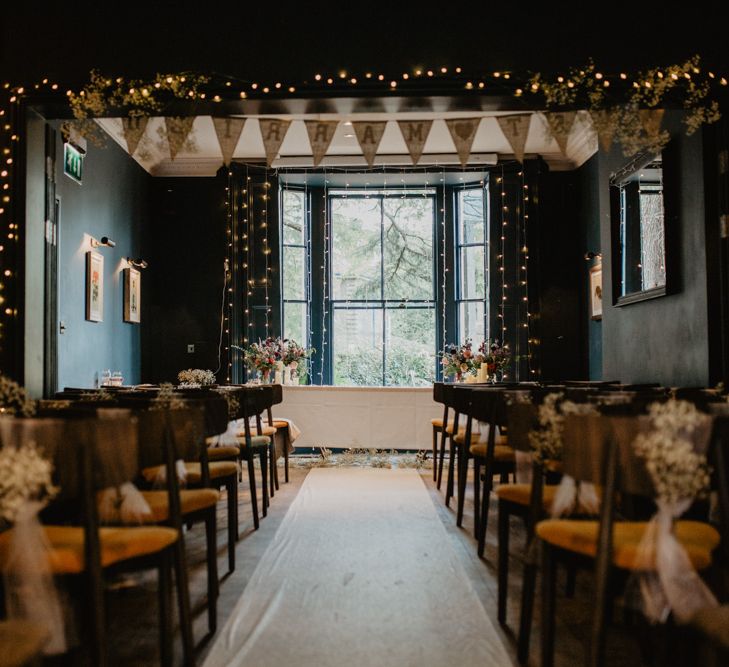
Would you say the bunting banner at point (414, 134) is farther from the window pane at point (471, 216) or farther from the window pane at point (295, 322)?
the window pane at point (295, 322)

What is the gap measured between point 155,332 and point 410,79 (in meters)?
5.89

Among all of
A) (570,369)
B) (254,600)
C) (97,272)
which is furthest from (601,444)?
(570,369)

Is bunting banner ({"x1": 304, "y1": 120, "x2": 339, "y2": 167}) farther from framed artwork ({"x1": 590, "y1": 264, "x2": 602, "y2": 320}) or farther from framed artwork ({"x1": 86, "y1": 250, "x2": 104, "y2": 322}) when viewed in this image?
framed artwork ({"x1": 590, "y1": 264, "x2": 602, "y2": 320})

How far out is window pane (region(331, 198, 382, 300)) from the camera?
9.76 metres

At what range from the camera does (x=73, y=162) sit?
21.4ft

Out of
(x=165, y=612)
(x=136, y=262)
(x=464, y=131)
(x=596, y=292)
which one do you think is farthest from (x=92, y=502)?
(x=596, y=292)

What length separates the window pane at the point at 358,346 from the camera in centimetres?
969

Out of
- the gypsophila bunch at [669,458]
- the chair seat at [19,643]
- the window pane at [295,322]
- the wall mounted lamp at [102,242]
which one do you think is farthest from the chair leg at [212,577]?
the window pane at [295,322]

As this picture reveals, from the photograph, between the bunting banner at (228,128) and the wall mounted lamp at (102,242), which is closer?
the bunting banner at (228,128)

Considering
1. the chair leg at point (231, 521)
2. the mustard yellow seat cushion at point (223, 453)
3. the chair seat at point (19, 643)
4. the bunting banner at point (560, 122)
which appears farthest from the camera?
the bunting banner at point (560, 122)

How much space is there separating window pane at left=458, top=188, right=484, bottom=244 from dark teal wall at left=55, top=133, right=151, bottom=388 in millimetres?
4398

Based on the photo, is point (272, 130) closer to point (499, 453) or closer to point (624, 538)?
point (499, 453)

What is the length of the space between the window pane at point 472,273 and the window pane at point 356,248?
3.97 feet

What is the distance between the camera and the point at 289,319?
378 inches
